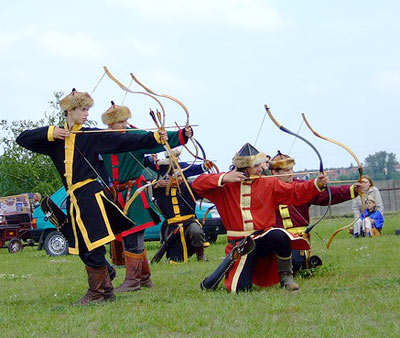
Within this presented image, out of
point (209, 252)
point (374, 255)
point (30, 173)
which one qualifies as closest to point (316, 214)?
point (30, 173)

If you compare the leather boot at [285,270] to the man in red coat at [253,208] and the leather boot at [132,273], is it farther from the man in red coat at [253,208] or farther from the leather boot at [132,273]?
the leather boot at [132,273]

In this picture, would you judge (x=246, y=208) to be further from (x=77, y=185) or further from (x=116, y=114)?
(x=116, y=114)

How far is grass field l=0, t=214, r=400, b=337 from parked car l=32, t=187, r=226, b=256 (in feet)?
22.4

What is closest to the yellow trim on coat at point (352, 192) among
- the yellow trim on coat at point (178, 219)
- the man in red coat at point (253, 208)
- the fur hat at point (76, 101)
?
the man in red coat at point (253, 208)

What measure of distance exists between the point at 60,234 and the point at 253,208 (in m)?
9.09

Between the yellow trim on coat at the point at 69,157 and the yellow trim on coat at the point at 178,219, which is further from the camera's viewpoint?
the yellow trim on coat at the point at 178,219

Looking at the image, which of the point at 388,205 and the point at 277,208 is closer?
the point at 277,208

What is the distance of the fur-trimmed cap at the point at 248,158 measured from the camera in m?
5.95

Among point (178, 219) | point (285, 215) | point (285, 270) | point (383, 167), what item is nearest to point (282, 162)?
point (285, 215)

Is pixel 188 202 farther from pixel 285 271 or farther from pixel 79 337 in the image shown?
pixel 79 337

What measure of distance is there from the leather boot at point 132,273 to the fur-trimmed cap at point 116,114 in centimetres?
129

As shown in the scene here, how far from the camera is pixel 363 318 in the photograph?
4406 mm

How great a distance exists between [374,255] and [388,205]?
17290 mm

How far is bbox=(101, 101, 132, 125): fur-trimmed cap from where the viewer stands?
650 centimetres
